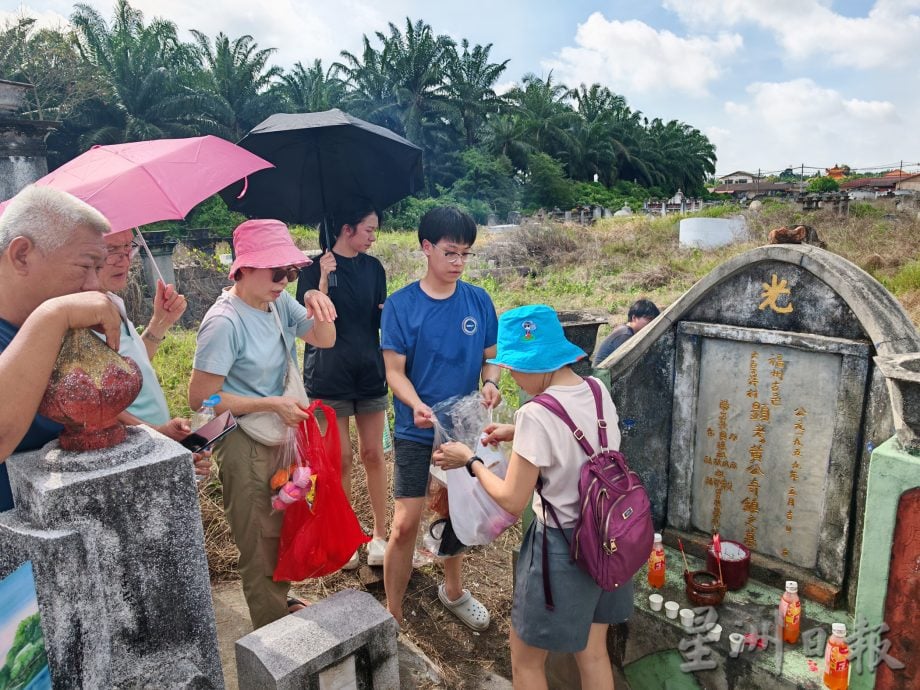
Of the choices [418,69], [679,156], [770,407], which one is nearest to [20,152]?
[770,407]

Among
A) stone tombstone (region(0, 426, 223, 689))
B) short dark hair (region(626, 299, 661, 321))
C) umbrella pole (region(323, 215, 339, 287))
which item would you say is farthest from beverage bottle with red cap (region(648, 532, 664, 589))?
short dark hair (region(626, 299, 661, 321))

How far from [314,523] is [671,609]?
4.90 feet

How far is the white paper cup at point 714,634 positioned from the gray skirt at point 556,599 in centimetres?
68

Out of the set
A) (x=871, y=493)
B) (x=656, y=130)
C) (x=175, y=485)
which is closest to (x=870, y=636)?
(x=871, y=493)

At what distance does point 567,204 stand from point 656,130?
71.9 ft

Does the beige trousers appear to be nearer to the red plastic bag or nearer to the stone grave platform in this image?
the red plastic bag

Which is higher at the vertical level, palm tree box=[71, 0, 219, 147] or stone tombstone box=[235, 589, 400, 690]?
palm tree box=[71, 0, 219, 147]

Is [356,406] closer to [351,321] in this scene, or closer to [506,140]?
[351,321]

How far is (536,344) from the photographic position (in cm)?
196

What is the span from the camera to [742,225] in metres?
18.8

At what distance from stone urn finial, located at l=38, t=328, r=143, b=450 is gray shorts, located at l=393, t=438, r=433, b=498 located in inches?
53.5

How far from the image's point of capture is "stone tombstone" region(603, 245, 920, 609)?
2.48m

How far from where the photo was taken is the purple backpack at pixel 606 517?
185 centimetres

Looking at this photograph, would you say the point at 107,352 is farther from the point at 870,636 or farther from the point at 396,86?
the point at 396,86
